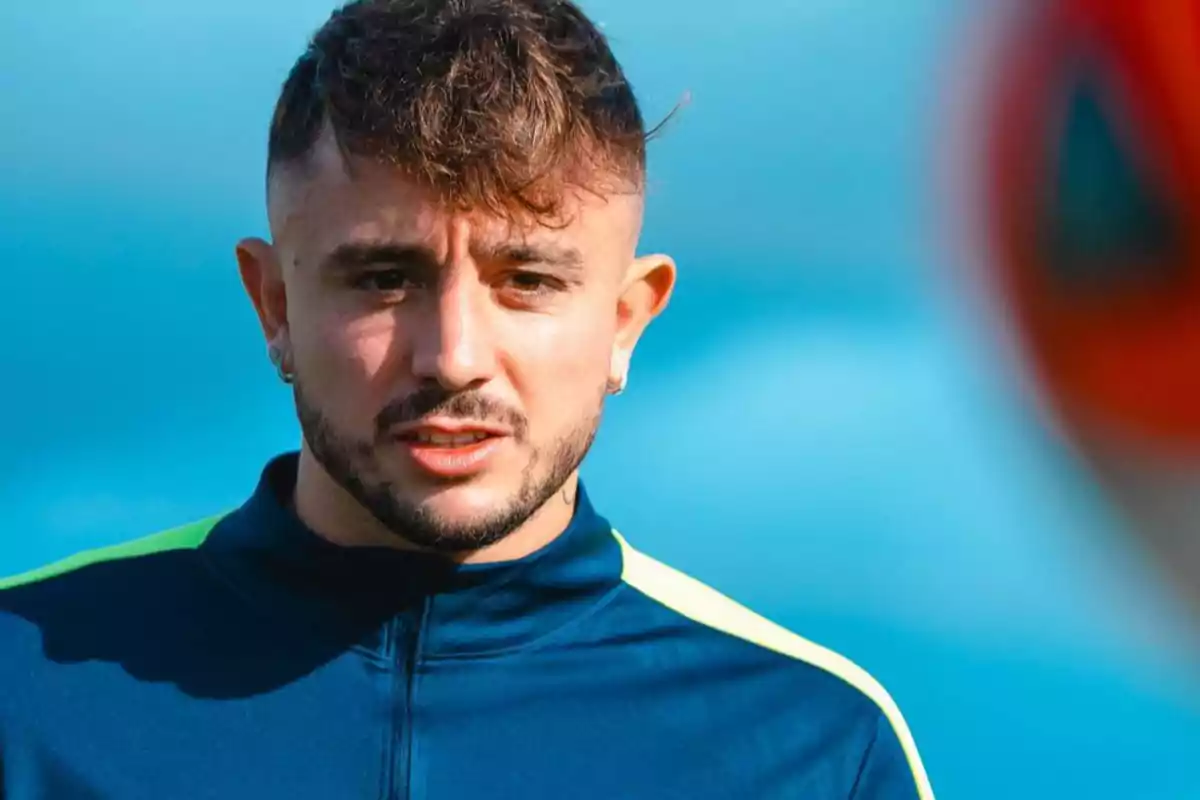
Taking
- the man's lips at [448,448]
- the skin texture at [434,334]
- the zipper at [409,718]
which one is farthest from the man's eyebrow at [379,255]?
the zipper at [409,718]

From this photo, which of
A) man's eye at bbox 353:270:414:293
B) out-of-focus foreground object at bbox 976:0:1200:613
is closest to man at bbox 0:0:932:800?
man's eye at bbox 353:270:414:293

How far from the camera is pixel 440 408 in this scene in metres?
1.79

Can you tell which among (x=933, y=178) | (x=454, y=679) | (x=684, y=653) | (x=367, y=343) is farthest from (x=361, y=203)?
(x=933, y=178)

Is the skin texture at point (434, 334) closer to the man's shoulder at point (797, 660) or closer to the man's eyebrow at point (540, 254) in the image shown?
the man's eyebrow at point (540, 254)

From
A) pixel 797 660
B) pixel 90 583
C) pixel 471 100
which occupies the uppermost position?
pixel 471 100

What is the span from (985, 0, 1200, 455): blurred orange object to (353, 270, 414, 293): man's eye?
8.00 ft

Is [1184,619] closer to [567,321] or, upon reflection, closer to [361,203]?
[567,321]

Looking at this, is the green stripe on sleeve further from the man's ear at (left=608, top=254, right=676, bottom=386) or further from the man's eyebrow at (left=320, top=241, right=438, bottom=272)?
the man's ear at (left=608, top=254, right=676, bottom=386)

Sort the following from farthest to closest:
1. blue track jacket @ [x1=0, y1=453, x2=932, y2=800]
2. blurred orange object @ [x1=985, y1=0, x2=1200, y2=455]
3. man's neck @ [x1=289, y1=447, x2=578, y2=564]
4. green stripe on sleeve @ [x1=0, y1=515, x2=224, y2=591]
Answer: blurred orange object @ [x1=985, y1=0, x2=1200, y2=455]
green stripe on sleeve @ [x1=0, y1=515, x2=224, y2=591]
man's neck @ [x1=289, y1=447, x2=578, y2=564]
blue track jacket @ [x1=0, y1=453, x2=932, y2=800]

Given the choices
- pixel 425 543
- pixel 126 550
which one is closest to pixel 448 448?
pixel 425 543

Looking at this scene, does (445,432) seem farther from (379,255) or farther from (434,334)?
(379,255)

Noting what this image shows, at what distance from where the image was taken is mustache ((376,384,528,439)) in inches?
70.4

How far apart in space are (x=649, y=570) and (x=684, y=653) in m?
0.19

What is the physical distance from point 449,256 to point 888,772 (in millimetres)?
1007
